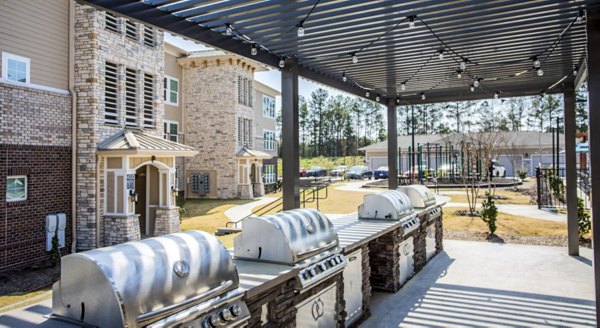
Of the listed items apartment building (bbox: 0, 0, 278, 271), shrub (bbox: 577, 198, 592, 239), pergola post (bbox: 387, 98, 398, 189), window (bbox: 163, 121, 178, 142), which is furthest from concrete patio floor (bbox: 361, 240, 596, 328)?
window (bbox: 163, 121, 178, 142)

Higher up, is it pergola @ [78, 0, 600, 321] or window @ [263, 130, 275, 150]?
window @ [263, 130, 275, 150]

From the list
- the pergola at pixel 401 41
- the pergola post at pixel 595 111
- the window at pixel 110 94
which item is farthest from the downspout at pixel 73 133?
the pergola post at pixel 595 111

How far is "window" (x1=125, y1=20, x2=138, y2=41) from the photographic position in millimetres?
12779

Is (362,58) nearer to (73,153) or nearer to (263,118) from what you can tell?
(73,153)

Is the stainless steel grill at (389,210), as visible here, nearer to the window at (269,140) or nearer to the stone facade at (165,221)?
the stone facade at (165,221)

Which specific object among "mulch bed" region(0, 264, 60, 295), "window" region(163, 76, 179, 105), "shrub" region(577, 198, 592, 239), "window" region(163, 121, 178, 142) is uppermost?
"window" region(163, 76, 179, 105)

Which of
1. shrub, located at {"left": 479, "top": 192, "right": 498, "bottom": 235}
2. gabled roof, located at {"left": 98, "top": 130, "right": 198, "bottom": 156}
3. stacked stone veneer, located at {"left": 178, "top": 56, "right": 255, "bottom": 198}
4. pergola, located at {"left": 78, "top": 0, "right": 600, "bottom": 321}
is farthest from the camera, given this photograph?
stacked stone veneer, located at {"left": 178, "top": 56, "right": 255, "bottom": 198}

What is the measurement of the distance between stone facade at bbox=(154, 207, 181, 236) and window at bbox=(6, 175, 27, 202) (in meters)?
4.06

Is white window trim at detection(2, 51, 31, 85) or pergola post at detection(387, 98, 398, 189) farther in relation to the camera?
pergola post at detection(387, 98, 398, 189)

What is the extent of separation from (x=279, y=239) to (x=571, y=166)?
7279 mm

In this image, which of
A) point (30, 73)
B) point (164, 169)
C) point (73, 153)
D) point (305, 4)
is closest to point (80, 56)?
point (30, 73)

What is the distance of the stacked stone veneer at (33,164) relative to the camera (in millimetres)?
9477

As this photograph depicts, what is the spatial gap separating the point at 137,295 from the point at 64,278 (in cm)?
48

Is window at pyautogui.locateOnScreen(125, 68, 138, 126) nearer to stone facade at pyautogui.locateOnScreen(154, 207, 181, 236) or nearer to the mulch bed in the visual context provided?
stone facade at pyautogui.locateOnScreen(154, 207, 181, 236)
